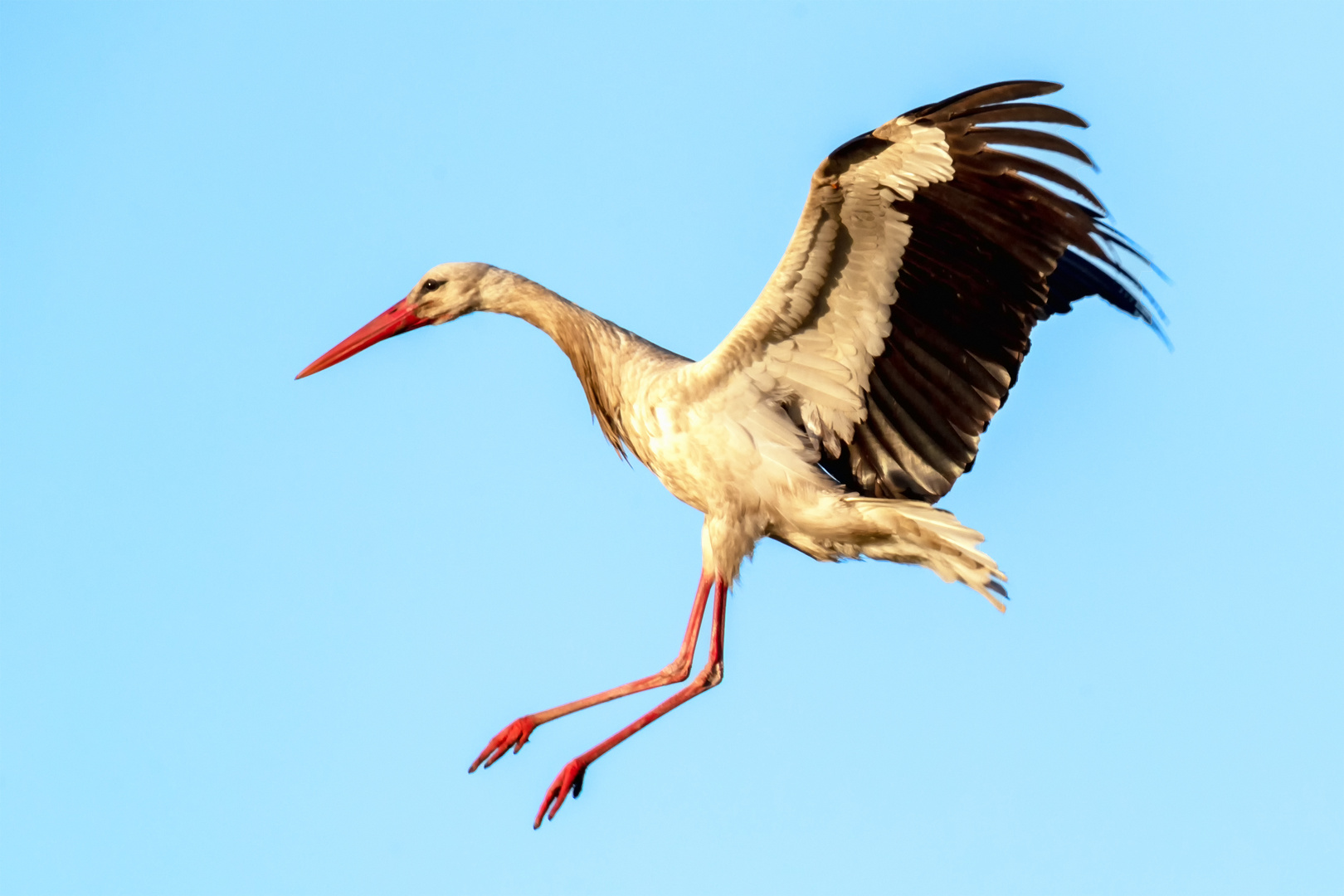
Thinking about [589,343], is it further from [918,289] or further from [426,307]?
[918,289]

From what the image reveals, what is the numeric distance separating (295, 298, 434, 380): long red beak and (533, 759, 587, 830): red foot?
2.71 metres

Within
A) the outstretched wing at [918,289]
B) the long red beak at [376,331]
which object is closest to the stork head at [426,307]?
the long red beak at [376,331]

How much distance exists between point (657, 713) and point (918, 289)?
98.6 inches

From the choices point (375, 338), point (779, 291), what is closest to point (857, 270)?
point (779, 291)

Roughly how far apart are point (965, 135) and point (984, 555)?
2006mm

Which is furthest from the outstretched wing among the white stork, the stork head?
the stork head

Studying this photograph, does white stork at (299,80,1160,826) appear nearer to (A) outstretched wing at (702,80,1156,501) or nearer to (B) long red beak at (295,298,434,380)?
(A) outstretched wing at (702,80,1156,501)

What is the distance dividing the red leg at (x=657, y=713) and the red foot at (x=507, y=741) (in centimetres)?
27

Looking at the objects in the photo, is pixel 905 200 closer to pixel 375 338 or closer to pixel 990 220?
pixel 990 220

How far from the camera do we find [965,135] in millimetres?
8297

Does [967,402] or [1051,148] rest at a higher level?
[1051,148]

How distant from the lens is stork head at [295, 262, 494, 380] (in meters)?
9.93

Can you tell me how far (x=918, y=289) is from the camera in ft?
28.7

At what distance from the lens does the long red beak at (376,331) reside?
10133 mm
